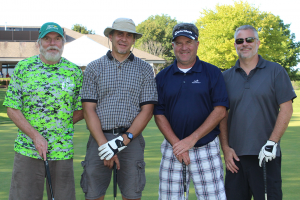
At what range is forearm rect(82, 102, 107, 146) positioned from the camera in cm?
297

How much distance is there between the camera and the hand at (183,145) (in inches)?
116

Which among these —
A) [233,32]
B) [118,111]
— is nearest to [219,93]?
[118,111]

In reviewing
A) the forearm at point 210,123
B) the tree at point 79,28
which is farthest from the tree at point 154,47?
the forearm at point 210,123

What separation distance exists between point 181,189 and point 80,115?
50.2 inches

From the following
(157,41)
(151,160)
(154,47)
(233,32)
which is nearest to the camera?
(151,160)

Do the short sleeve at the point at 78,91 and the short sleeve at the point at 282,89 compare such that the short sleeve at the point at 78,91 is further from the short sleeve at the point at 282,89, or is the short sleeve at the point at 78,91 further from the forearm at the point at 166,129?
the short sleeve at the point at 282,89

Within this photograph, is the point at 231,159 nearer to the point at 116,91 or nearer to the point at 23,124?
the point at 116,91

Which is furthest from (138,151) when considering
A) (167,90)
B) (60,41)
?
(60,41)

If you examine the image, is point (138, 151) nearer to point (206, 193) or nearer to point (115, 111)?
point (115, 111)

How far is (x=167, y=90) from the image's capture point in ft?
10.2

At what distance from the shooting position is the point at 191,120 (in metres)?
3.05

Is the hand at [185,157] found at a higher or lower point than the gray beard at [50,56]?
lower

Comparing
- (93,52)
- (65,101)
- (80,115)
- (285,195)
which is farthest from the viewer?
(93,52)

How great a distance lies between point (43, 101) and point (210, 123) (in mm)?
1575
